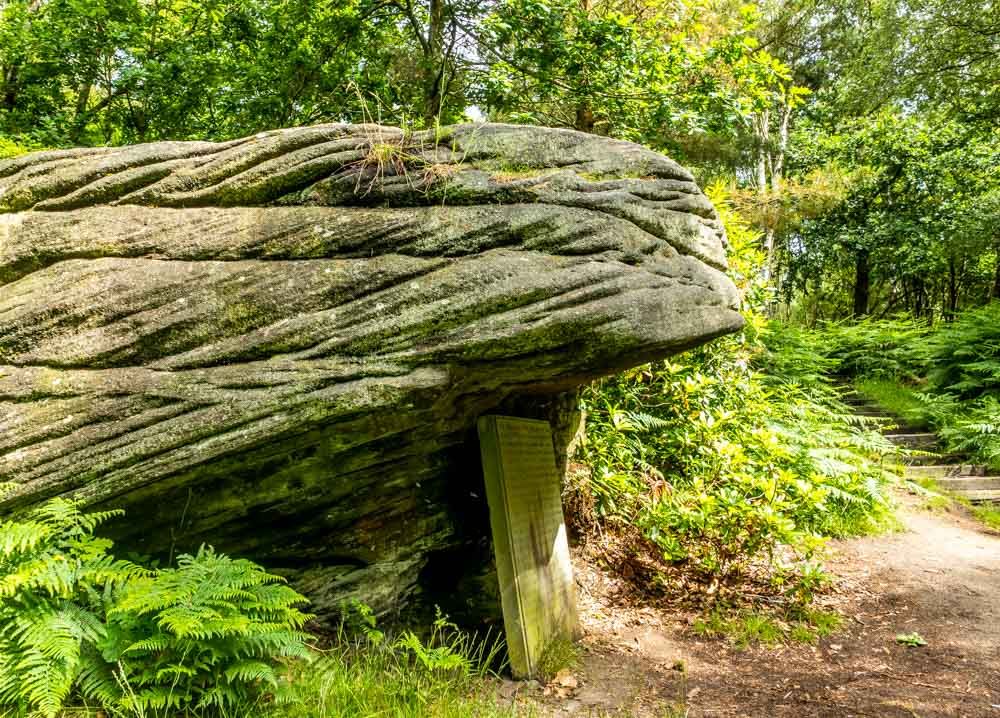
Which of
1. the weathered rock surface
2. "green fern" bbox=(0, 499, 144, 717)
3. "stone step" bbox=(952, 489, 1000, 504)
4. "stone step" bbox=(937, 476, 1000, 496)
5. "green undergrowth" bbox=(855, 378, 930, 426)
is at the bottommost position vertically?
"stone step" bbox=(952, 489, 1000, 504)

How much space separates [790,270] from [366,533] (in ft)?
79.8

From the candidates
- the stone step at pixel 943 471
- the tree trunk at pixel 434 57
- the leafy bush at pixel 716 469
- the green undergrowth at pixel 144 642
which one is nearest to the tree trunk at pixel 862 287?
the stone step at pixel 943 471

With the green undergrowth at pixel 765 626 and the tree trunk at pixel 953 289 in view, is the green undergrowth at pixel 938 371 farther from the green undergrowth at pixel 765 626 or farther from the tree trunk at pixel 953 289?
the green undergrowth at pixel 765 626

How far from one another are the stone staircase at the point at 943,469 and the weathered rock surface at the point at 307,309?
25.1ft

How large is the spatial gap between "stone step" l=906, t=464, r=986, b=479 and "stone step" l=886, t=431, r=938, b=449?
30.1 inches

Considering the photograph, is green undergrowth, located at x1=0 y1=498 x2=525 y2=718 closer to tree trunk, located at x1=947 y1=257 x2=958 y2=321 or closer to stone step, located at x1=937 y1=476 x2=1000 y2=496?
stone step, located at x1=937 y1=476 x2=1000 y2=496

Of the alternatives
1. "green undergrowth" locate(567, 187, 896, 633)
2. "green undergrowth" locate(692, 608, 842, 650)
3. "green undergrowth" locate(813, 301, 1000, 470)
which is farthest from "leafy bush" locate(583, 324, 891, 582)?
"green undergrowth" locate(813, 301, 1000, 470)

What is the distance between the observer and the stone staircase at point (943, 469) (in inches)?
392

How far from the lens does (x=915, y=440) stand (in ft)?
39.0

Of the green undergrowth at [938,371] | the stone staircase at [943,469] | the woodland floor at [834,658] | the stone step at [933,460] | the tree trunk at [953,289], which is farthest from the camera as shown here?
the tree trunk at [953,289]

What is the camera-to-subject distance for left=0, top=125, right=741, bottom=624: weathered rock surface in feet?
12.0

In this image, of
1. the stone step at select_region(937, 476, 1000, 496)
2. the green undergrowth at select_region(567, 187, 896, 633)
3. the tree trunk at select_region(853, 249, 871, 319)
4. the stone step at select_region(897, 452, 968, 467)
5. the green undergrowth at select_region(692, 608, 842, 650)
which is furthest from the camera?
the tree trunk at select_region(853, 249, 871, 319)

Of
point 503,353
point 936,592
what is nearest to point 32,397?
point 503,353

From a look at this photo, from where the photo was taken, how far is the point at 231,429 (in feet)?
11.9
